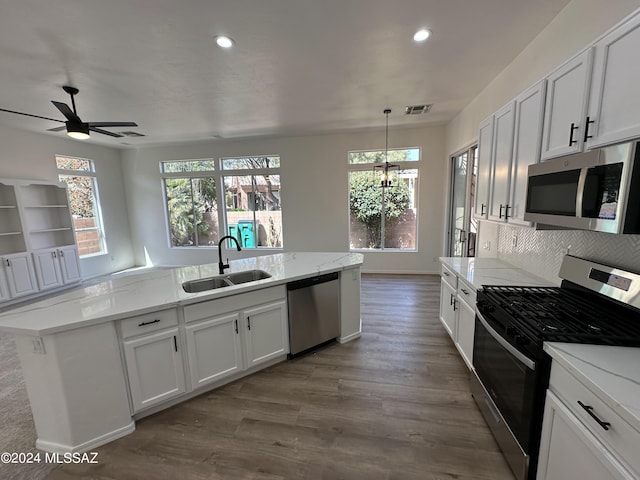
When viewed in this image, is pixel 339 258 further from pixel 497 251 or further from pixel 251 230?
pixel 251 230

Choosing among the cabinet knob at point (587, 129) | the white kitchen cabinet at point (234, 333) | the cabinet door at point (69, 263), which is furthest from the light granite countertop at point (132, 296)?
the cabinet door at point (69, 263)

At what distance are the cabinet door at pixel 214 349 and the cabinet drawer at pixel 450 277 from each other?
6.93 feet

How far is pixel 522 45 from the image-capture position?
2549 millimetres

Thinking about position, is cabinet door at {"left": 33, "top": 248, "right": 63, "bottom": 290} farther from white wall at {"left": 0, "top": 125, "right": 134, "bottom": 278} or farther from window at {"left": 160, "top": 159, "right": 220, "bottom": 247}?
window at {"left": 160, "top": 159, "right": 220, "bottom": 247}

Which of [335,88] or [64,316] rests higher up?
[335,88]

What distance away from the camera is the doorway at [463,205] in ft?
13.3

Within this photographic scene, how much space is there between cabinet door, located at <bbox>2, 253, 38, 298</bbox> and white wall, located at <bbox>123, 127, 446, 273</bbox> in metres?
2.59

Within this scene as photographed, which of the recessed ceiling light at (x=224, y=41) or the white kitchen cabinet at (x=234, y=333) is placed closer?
the white kitchen cabinet at (x=234, y=333)

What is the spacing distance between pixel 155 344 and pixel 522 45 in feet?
13.5

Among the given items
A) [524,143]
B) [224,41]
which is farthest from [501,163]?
[224,41]

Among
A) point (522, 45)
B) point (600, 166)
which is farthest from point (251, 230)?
point (600, 166)

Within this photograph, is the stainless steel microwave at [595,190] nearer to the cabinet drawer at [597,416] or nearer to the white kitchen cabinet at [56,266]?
the cabinet drawer at [597,416]

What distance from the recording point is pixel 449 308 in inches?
115

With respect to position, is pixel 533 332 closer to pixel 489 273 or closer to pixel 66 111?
pixel 489 273
